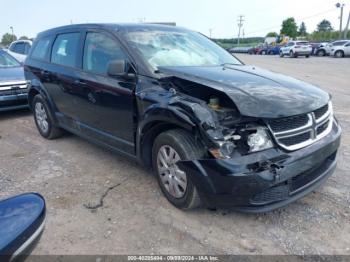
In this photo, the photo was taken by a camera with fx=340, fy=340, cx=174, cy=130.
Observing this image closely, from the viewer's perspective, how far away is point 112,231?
3.07 m

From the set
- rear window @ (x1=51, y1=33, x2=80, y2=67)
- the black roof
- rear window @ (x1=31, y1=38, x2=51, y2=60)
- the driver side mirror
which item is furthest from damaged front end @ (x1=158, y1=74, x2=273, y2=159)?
rear window @ (x1=31, y1=38, x2=51, y2=60)

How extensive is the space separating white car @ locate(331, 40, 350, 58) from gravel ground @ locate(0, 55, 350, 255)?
28275 mm

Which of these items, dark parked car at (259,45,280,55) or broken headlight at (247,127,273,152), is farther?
dark parked car at (259,45,280,55)

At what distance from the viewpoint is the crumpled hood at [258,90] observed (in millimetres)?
2877

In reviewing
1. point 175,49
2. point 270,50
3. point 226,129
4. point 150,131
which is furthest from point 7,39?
point 226,129

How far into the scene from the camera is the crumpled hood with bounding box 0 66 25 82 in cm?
736

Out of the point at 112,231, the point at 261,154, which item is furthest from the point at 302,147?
the point at 112,231

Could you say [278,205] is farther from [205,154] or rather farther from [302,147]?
[205,154]

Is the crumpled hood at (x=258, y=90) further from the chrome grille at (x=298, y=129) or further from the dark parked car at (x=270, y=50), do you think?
the dark parked car at (x=270, y=50)

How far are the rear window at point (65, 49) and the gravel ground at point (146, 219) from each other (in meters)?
1.48

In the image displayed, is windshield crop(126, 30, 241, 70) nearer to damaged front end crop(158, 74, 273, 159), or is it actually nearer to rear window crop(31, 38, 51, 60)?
damaged front end crop(158, 74, 273, 159)

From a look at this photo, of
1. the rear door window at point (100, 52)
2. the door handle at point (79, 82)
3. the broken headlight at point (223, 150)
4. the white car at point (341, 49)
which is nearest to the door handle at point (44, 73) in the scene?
the door handle at point (79, 82)

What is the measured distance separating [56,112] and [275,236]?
383 cm

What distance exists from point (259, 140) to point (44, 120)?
422 centimetres
